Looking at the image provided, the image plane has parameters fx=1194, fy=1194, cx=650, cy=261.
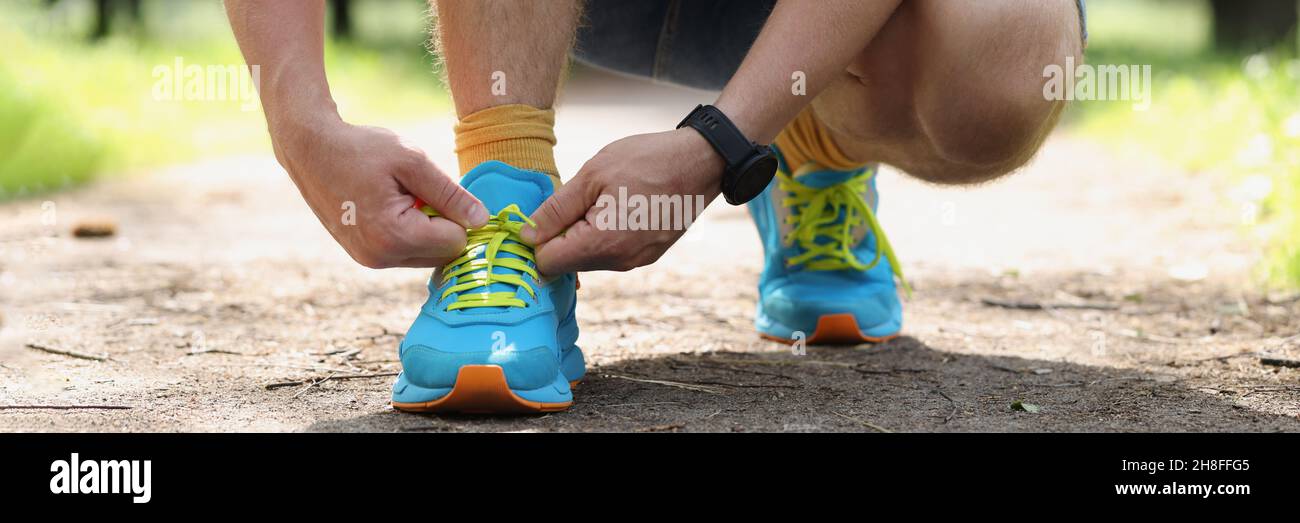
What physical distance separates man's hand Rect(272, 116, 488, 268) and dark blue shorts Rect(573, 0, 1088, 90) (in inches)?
25.4

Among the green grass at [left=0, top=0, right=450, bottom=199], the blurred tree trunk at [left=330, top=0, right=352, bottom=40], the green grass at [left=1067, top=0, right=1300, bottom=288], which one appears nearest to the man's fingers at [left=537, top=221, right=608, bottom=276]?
the green grass at [left=1067, top=0, right=1300, bottom=288]

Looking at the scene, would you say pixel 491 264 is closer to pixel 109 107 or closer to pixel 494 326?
pixel 494 326

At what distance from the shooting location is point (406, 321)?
224cm

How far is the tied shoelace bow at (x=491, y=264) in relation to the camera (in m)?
1.48

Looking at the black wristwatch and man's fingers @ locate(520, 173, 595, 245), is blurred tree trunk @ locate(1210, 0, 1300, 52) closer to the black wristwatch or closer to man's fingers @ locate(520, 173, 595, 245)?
the black wristwatch

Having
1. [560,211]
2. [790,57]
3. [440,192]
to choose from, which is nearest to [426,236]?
[440,192]

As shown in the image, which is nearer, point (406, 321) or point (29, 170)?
point (406, 321)

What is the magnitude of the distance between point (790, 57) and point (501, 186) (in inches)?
15.9

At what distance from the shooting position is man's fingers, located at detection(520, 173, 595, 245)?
143 cm

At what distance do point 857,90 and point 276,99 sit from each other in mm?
820

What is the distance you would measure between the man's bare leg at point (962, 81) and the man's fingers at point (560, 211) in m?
0.51

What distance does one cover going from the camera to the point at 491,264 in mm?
Answer: 1489
